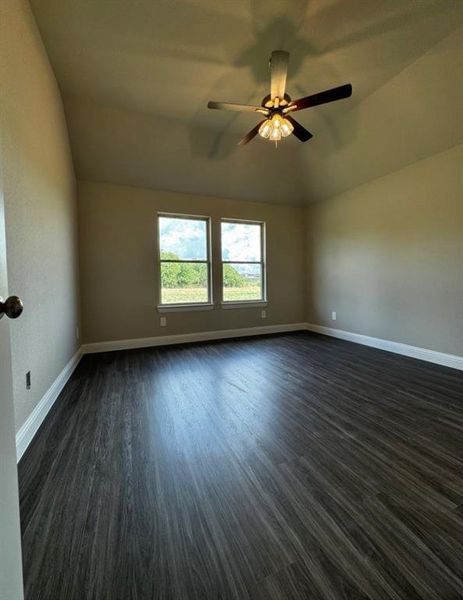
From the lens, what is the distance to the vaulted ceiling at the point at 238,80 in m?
2.06

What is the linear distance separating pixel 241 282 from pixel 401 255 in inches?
101

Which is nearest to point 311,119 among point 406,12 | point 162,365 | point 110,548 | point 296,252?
point 406,12

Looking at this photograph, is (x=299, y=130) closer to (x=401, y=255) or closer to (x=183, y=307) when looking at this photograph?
(x=401, y=255)

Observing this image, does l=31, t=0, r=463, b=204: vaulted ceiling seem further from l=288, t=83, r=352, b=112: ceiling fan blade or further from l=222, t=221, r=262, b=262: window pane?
l=222, t=221, r=262, b=262: window pane

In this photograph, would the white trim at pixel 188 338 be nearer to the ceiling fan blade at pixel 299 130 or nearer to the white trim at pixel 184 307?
the white trim at pixel 184 307

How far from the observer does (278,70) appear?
215 cm

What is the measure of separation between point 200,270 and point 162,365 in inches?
75.8

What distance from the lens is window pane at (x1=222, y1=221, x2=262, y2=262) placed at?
484cm

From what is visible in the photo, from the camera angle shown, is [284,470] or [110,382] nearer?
[284,470]

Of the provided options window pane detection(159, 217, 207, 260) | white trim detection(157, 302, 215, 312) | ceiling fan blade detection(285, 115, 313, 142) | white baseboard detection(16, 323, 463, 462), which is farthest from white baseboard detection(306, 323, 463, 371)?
ceiling fan blade detection(285, 115, 313, 142)

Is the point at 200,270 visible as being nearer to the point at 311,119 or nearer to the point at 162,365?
the point at 162,365

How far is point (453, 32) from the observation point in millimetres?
2197

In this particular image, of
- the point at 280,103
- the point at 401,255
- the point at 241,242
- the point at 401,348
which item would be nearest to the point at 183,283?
the point at 241,242

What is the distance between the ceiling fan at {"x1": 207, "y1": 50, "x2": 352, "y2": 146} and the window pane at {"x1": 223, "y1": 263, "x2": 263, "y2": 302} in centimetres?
257
